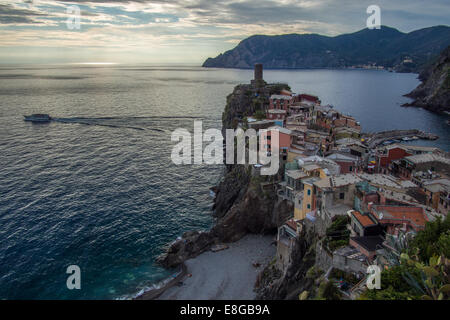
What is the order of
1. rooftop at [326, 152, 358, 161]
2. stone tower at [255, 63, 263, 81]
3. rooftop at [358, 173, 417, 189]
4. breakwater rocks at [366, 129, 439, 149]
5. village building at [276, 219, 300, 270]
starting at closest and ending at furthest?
village building at [276, 219, 300, 270] < rooftop at [358, 173, 417, 189] < rooftop at [326, 152, 358, 161] < breakwater rocks at [366, 129, 439, 149] < stone tower at [255, 63, 263, 81]

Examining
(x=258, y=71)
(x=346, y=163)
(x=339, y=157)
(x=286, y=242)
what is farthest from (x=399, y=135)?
(x=286, y=242)

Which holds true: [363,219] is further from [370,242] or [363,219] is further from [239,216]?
[239,216]

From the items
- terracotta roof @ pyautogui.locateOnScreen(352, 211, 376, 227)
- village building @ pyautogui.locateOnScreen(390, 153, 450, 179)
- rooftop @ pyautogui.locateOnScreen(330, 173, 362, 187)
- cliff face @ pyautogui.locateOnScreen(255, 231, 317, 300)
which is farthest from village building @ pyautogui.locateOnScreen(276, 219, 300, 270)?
village building @ pyautogui.locateOnScreen(390, 153, 450, 179)

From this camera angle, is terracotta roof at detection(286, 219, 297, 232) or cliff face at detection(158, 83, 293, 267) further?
cliff face at detection(158, 83, 293, 267)

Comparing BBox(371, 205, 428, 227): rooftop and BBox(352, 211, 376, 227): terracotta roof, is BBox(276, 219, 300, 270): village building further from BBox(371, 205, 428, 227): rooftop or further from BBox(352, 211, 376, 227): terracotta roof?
BBox(371, 205, 428, 227): rooftop

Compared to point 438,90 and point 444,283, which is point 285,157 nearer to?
point 444,283

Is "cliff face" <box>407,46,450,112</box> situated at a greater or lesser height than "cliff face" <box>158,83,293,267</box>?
greater

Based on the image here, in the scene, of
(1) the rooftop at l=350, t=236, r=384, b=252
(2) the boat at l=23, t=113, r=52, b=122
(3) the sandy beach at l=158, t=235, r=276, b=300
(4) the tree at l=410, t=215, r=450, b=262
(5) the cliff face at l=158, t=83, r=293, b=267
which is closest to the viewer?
(4) the tree at l=410, t=215, r=450, b=262

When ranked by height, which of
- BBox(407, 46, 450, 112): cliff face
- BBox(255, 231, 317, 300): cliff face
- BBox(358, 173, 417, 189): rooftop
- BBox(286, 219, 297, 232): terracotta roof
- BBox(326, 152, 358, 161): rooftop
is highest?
BBox(407, 46, 450, 112): cliff face

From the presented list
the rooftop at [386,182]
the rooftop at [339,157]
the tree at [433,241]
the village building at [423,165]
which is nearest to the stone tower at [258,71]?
the rooftop at [339,157]
